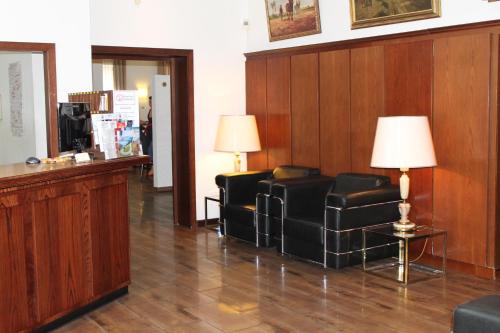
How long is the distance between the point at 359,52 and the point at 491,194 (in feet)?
6.75

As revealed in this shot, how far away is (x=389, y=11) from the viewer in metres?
6.29

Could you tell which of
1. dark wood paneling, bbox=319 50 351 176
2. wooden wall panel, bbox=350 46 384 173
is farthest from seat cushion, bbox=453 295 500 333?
dark wood paneling, bbox=319 50 351 176

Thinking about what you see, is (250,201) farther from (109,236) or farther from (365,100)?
(109,236)

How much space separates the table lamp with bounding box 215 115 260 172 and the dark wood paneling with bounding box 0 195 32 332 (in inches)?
150

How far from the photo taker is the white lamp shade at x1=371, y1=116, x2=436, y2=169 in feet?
17.8

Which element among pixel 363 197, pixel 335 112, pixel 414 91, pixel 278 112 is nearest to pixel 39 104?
pixel 278 112

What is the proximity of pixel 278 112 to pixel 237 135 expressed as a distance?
60 centimetres

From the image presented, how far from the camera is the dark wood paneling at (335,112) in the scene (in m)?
6.78

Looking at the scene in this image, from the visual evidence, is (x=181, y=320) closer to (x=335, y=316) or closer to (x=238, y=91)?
(x=335, y=316)

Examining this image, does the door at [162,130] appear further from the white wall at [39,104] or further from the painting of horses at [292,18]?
the white wall at [39,104]

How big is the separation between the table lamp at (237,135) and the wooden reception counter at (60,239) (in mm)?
2519

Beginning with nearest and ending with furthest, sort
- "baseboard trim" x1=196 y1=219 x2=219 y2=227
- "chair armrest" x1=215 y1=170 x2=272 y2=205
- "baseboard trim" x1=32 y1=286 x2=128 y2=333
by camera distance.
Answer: "baseboard trim" x1=32 y1=286 x2=128 y2=333 < "chair armrest" x1=215 y1=170 x2=272 y2=205 < "baseboard trim" x1=196 y1=219 x2=219 y2=227

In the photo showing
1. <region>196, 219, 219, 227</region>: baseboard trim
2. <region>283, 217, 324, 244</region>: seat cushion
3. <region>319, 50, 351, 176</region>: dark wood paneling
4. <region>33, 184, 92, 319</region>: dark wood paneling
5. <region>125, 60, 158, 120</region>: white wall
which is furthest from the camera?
<region>125, 60, 158, 120</region>: white wall

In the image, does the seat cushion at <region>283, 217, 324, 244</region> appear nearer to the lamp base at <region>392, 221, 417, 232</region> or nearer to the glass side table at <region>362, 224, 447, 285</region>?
the glass side table at <region>362, 224, 447, 285</region>
